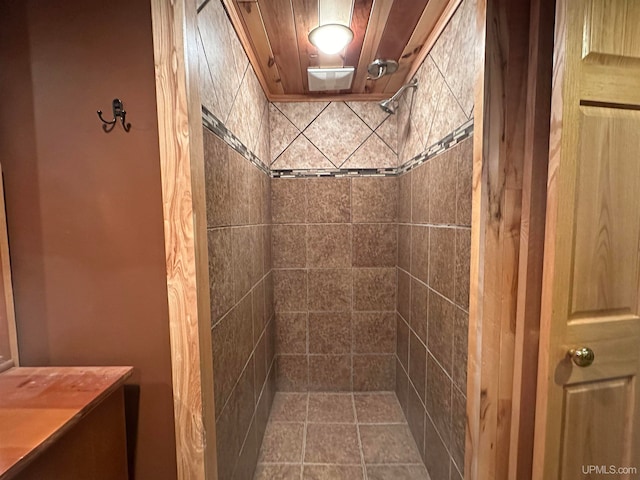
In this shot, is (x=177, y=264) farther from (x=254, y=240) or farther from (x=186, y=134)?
(x=254, y=240)

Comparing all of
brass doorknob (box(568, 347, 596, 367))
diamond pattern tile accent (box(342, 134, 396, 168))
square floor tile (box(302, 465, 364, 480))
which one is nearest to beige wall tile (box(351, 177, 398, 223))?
diamond pattern tile accent (box(342, 134, 396, 168))

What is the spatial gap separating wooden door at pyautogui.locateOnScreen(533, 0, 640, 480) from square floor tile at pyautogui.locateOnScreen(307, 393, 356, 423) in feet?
3.84

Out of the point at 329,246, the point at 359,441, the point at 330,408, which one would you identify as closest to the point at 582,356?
the point at 359,441

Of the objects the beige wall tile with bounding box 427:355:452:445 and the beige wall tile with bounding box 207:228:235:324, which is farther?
the beige wall tile with bounding box 427:355:452:445

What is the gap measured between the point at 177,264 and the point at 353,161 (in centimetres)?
148

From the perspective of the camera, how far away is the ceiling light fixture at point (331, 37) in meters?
1.19

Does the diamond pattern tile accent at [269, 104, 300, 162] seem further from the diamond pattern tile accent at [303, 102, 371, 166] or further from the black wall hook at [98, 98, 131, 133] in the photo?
the black wall hook at [98, 98, 131, 133]

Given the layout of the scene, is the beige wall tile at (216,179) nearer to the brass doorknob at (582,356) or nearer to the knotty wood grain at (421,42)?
the knotty wood grain at (421,42)

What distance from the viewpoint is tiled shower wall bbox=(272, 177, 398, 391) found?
1934mm

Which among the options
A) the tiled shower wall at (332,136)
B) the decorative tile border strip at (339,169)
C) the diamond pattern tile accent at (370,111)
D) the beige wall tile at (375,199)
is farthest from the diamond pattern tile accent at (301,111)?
the beige wall tile at (375,199)

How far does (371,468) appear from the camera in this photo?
141cm

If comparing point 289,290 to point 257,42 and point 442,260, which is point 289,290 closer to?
point 442,260

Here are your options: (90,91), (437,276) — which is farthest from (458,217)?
(90,91)

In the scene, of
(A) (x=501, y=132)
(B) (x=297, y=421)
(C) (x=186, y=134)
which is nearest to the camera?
(C) (x=186, y=134)
